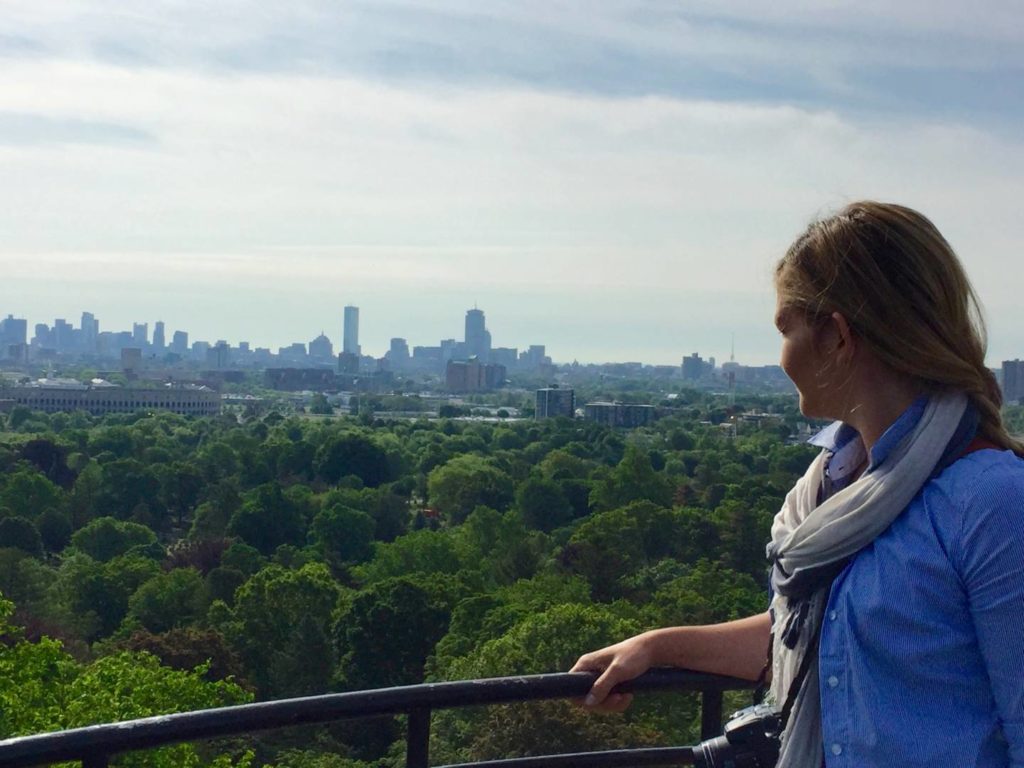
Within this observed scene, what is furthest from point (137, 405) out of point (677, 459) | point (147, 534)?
point (147, 534)

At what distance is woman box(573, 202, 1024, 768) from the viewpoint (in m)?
1.80

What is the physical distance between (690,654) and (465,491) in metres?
47.0

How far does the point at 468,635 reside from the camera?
23.7m

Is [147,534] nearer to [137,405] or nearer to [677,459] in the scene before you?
[677,459]

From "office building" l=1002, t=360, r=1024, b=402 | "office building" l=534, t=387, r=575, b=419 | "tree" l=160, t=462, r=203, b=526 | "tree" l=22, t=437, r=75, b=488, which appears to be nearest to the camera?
"tree" l=160, t=462, r=203, b=526

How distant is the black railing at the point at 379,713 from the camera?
7.30 feet

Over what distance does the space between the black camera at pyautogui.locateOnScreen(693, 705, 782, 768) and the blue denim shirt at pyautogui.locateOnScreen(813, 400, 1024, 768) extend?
0.23 meters

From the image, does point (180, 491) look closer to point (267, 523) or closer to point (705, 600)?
point (267, 523)

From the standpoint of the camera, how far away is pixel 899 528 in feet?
6.17

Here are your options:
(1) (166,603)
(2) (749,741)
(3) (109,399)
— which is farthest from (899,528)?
(3) (109,399)

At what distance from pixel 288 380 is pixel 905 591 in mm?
179985

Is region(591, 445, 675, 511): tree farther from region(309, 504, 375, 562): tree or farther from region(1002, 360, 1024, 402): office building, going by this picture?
region(1002, 360, 1024, 402): office building

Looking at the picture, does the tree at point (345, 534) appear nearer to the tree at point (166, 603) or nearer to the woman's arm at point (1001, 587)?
the tree at point (166, 603)

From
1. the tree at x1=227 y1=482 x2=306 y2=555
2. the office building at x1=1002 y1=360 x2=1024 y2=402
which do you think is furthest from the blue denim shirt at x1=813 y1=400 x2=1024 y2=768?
the office building at x1=1002 y1=360 x2=1024 y2=402
